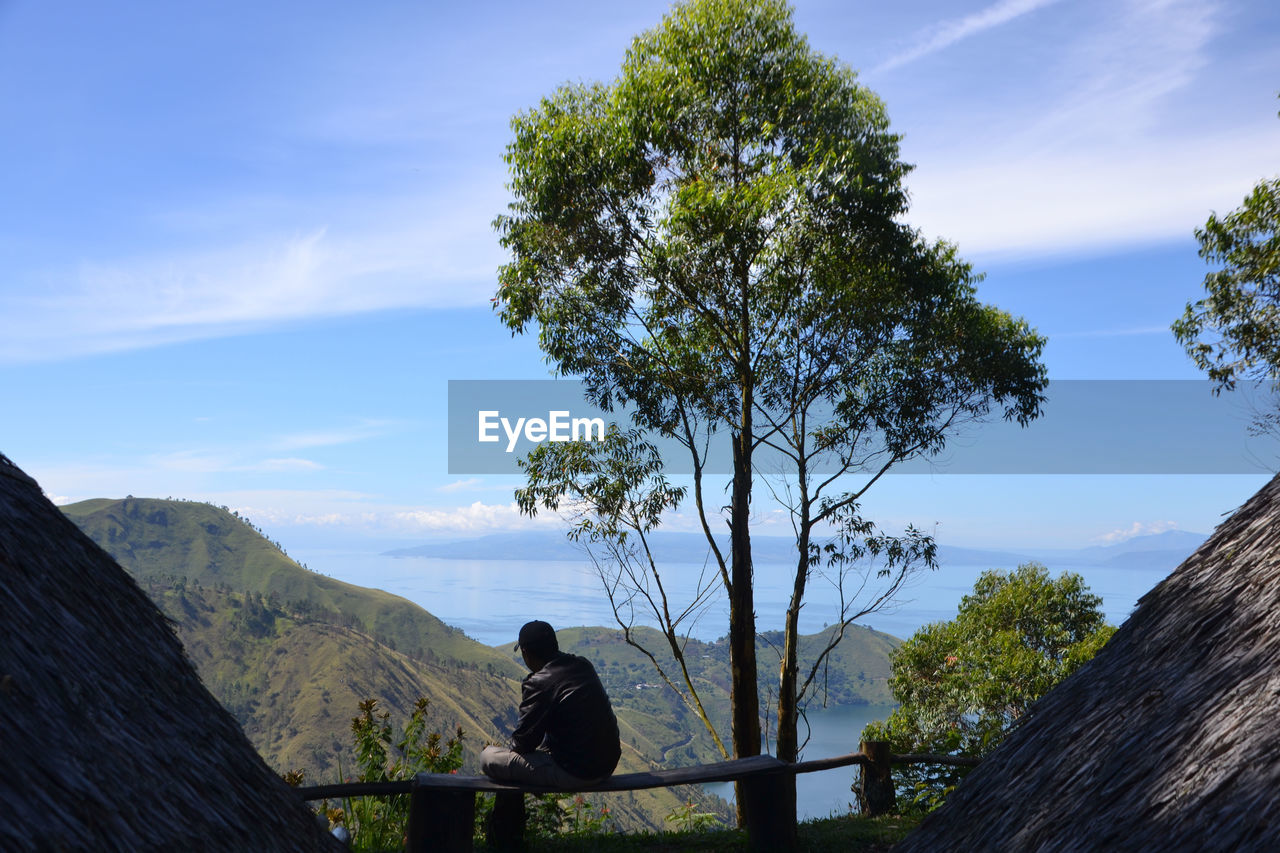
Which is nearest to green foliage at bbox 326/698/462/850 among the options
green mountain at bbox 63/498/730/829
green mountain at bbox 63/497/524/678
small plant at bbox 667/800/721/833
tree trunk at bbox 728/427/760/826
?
small plant at bbox 667/800/721/833

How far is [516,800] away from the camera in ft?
22.1

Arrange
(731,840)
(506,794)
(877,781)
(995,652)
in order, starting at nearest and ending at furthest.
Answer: (506,794) < (731,840) < (877,781) < (995,652)

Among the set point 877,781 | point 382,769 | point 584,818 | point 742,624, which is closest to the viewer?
point 382,769

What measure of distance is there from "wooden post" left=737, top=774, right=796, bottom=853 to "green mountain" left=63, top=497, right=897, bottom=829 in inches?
2092

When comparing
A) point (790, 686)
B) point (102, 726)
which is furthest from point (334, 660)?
point (102, 726)

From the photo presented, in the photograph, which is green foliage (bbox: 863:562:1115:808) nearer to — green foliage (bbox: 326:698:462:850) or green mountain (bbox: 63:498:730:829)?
green foliage (bbox: 326:698:462:850)

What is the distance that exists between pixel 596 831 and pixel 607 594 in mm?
6321

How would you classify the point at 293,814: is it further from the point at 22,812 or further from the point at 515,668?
the point at 515,668

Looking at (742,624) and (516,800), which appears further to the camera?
(742,624)

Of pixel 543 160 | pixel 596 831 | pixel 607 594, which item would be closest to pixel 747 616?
pixel 607 594

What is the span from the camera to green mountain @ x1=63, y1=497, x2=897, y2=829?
99375mm

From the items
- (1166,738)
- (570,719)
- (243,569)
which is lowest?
(570,719)

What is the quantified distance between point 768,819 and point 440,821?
2.43 meters

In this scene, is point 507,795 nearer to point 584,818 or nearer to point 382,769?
point 584,818
